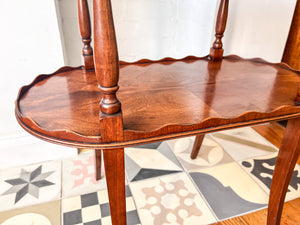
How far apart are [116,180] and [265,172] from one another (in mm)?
1040

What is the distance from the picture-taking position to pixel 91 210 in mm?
1060

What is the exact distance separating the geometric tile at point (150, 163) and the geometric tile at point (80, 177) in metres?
0.17

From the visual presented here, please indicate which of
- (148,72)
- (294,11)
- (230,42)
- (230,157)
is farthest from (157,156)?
(294,11)

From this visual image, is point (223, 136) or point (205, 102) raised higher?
point (205, 102)

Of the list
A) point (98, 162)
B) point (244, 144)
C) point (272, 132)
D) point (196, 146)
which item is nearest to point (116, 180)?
point (98, 162)

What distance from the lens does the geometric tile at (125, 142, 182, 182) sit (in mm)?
1278

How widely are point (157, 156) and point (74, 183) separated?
496 mm

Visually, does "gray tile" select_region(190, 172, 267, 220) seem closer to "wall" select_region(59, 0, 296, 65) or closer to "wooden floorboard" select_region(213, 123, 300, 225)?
"wooden floorboard" select_region(213, 123, 300, 225)

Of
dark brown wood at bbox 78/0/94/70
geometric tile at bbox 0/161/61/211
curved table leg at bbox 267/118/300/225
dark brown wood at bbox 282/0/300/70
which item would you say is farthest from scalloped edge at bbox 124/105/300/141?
dark brown wood at bbox 282/0/300/70

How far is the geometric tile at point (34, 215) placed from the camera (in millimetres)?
1004

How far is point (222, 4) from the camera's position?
967 millimetres

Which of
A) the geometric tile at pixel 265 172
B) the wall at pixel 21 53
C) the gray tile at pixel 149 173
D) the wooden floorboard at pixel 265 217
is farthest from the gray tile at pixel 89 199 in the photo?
the geometric tile at pixel 265 172

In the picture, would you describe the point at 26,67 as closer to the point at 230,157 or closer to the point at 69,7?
the point at 69,7

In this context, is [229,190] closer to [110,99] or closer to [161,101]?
Result: [161,101]
